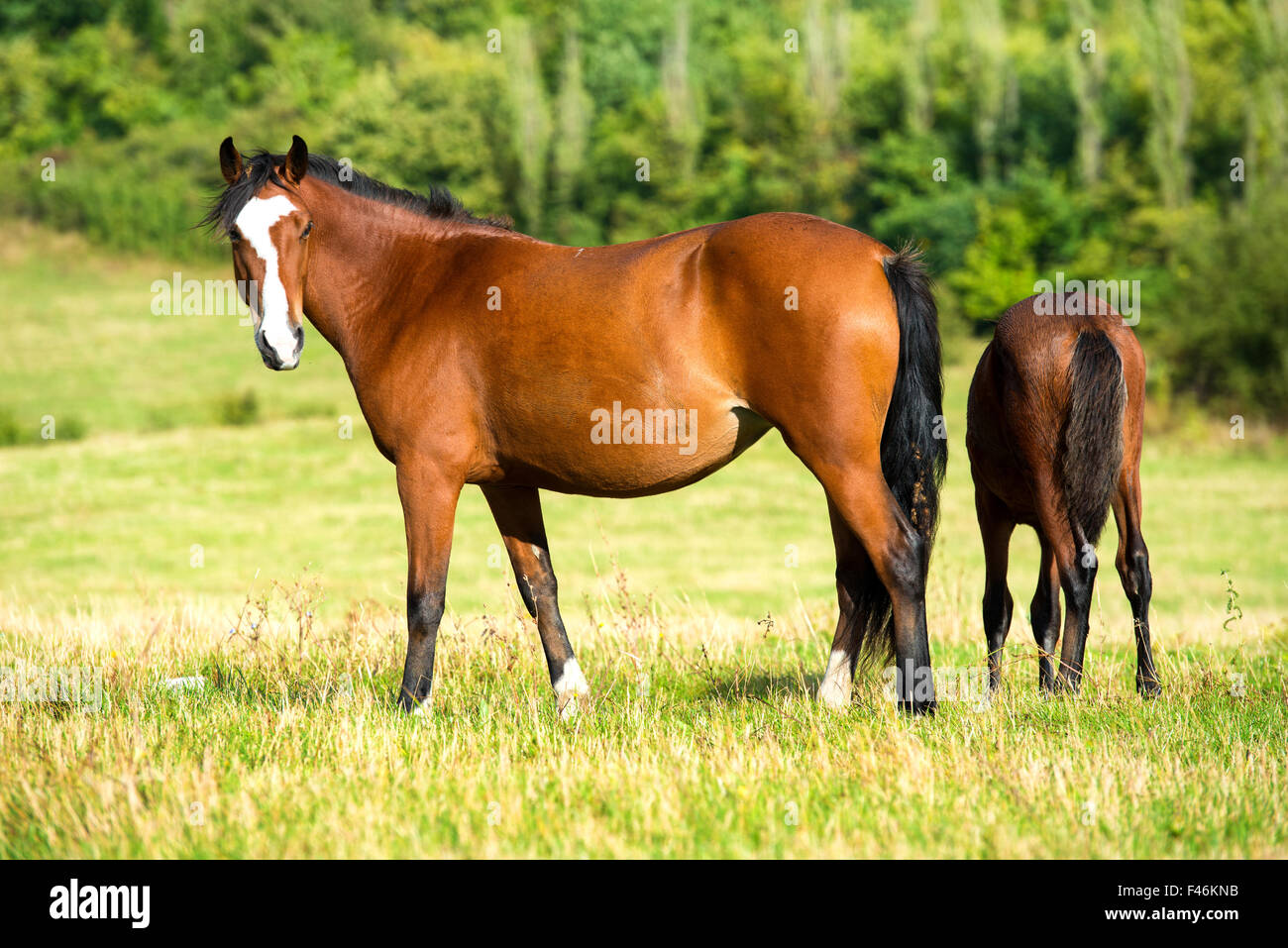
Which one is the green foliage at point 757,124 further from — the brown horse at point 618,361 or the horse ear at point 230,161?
the horse ear at point 230,161

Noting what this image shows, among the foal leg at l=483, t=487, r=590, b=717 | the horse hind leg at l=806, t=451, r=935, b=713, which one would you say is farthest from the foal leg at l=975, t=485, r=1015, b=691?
the foal leg at l=483, t=487, r=590, b=717

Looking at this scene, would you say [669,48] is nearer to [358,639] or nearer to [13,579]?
[13,579]

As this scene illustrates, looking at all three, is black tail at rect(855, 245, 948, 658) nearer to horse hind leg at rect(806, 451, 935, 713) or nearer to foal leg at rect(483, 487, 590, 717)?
horse hind leg at rect(806, 451, 935, 713)

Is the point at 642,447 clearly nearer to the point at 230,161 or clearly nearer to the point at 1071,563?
the point at 1071,563

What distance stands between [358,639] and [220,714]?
1721 millimetres

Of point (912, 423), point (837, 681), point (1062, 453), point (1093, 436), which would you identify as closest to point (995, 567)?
point (1062, 453)

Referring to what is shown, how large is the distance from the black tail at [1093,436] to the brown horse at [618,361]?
0.74m

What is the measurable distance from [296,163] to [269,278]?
663 millimetres

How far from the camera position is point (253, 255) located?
553 cm

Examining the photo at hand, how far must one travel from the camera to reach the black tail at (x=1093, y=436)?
5887 millimetres

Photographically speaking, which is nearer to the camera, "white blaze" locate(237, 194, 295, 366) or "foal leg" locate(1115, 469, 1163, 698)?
"white blaze" locate(237, 194, 295, 366)

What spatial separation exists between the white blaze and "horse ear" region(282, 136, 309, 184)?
9.8 inches

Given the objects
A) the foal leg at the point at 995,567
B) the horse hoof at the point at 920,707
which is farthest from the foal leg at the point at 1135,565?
the horse hoof at the point at 920,707

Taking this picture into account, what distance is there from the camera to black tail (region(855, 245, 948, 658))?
17.7 ft
